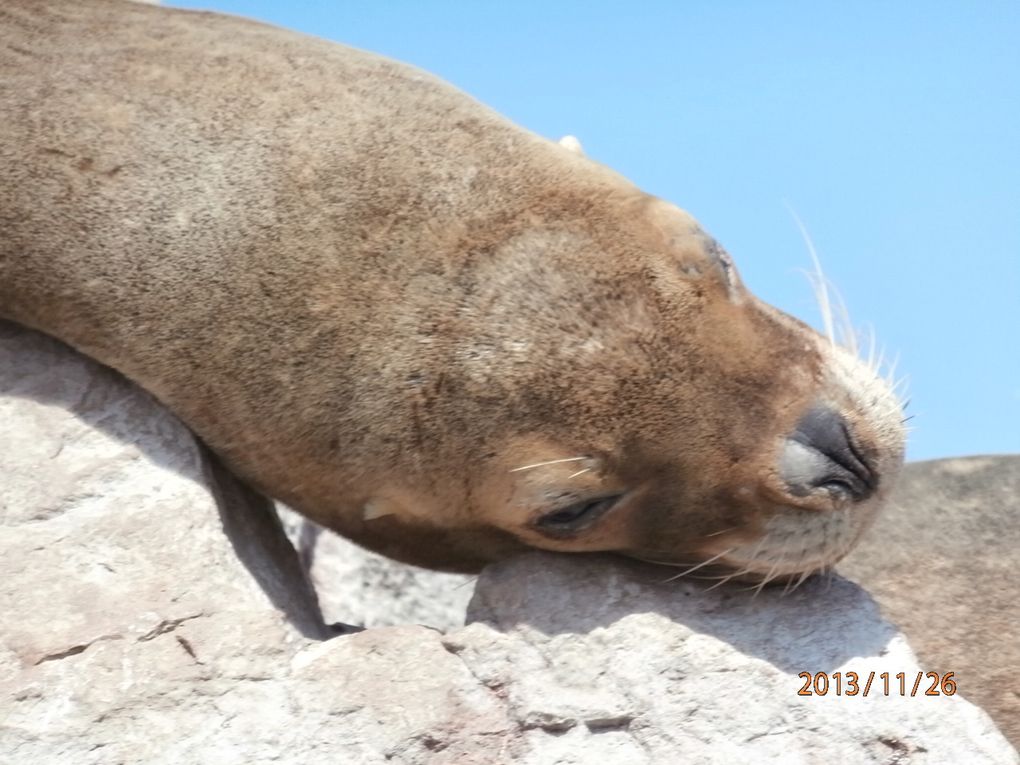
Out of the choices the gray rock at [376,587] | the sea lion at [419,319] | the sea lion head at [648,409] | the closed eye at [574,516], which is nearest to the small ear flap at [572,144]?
the sea lion at [419,319]

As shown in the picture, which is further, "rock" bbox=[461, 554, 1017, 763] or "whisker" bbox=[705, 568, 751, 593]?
"whisker" bbox=[705, 568, 751, 593]

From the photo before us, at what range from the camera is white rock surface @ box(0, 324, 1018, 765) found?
2.88 metres

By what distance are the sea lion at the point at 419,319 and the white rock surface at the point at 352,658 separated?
0.15 meters

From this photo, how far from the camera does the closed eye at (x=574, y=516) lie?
10.3 ft

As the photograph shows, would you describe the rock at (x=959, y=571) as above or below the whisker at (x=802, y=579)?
above

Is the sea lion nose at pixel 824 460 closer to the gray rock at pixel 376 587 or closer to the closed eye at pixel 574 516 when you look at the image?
the closed eye at pixel 574 516

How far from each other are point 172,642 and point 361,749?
1.64ft

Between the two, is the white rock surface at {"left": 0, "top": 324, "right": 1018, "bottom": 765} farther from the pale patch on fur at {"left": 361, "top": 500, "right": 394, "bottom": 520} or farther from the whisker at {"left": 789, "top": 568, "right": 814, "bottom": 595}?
the pale patch on fur at {"left": 361, "top": 500, "right": 394, "bottom": 520}

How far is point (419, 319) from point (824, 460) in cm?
95

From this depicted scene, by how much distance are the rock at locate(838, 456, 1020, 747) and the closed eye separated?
111cm

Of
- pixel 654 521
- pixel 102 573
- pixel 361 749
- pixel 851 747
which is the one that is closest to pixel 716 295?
pixel 654 521
